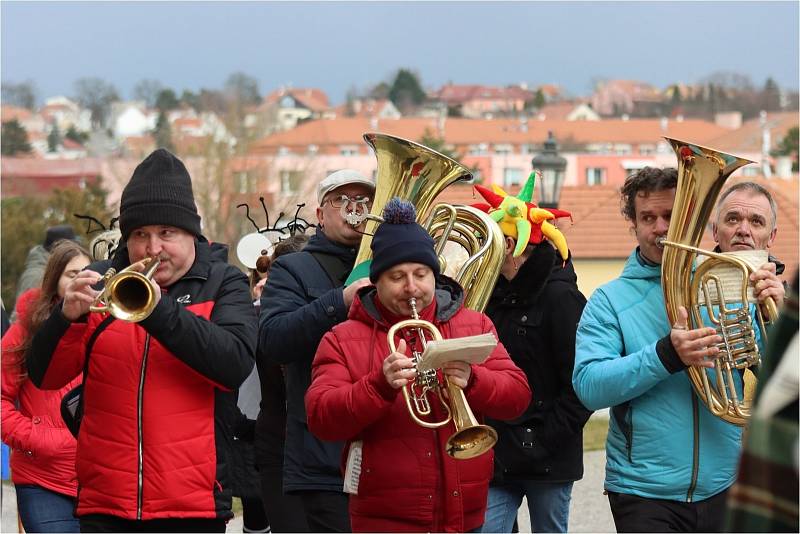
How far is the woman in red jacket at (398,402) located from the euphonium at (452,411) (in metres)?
0.05

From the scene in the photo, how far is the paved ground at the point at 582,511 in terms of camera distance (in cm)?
873

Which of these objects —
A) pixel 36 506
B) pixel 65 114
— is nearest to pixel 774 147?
pixel 65 114

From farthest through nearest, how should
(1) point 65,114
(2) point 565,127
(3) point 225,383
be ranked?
(1) point 65,114
(2) point 565,127
(3) point 225,383

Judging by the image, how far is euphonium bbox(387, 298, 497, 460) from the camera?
3.97 meters

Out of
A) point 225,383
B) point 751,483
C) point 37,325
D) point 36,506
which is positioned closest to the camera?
point 751,483

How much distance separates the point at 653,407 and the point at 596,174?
3765 inches

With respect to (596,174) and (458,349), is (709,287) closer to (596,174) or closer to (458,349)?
(458,349)

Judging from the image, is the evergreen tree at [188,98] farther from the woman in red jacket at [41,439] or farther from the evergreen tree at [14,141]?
the woman in red jacket at [41,439]

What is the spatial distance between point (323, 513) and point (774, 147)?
345 feet

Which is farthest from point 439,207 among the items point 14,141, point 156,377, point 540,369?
point 14,141

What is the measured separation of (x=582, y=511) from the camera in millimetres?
9336

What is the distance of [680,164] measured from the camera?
15.3ft

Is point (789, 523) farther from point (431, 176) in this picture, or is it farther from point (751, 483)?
point (431, 176)

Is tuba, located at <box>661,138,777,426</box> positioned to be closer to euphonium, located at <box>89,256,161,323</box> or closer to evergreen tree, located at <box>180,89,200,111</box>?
euphonium, located at <box>89,256,161,323</box>
